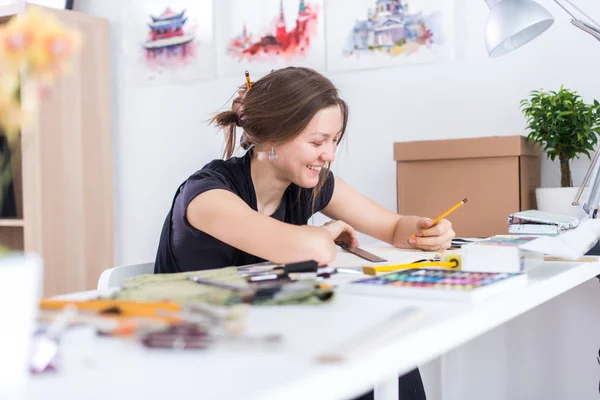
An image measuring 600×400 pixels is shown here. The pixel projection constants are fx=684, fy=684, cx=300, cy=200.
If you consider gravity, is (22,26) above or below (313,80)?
below

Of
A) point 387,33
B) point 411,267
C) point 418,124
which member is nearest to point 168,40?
point 387,33

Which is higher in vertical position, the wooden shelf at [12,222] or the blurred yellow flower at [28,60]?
the blurred yellow flower at [28,60]

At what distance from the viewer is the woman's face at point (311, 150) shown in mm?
1492

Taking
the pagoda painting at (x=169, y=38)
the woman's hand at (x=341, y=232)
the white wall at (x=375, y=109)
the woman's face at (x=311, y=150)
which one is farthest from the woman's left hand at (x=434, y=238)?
the pagoda painting at (x=169, y=38)

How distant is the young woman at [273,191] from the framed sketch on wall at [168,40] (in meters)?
1.12

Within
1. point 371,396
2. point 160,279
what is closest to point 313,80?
point 371,396

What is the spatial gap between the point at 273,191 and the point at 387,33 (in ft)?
3.18

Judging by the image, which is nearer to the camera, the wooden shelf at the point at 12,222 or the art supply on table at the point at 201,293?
the art supply on table at the point at 201,293

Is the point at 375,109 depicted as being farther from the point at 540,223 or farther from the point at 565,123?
the point at 540,223

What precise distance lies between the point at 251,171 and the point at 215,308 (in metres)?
0.95

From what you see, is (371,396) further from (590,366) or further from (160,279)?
(590,366)

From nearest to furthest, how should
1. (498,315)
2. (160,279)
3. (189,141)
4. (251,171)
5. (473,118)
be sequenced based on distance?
(498,315), (160,279), (251,171), (473,118), (189,141)

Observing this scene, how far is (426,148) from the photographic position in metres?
1.92

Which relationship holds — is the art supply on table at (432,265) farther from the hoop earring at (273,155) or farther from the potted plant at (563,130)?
the potted plant at (563,130)
